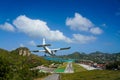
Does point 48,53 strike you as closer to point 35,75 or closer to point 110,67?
point 35,75

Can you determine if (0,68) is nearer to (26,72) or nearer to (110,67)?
(26,72)

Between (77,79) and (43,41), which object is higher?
(43,41)

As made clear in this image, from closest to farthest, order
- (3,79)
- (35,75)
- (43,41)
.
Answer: (3,79)
(43,41)
(35,75)

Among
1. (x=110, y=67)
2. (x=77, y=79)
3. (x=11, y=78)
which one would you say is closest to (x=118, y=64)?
(x=110, y=67)

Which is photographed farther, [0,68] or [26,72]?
[26,72]

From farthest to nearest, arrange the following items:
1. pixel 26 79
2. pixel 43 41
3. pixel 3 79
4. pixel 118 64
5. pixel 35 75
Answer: pixel 118 64, pixel 35 75, pixel 43 41, pixel 26 79, pixel 3 79

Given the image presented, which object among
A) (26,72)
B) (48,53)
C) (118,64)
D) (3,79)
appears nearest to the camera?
(3,79)

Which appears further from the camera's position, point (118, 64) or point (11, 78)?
point (118, 64)

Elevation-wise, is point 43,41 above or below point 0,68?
above

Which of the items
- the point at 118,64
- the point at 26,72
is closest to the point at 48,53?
the point at 26,72
